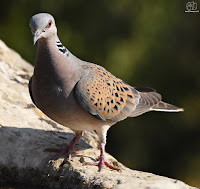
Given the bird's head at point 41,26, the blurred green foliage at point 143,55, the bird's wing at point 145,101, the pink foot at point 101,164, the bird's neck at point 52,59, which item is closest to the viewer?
the bird's head at point 41,26

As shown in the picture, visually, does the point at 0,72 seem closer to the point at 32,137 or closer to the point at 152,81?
the point at 32,137

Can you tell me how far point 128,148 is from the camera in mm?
7547

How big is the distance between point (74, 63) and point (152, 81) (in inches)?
131

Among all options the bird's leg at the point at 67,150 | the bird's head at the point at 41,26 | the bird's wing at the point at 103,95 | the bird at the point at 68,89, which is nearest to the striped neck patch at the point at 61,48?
the bird at the point at 68,89

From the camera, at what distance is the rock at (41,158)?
13.0 ft

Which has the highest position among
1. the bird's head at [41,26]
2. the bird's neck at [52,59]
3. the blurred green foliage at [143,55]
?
the bird's head at [41,26]

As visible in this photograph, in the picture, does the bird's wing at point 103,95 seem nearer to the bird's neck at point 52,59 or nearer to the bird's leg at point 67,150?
the bird's neck at point 52,59

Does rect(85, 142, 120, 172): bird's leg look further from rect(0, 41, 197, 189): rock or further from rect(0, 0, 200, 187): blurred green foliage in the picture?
rect(0, 0, 200, 187): blurred green foliage

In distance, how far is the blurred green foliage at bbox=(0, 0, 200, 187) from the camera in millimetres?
7301

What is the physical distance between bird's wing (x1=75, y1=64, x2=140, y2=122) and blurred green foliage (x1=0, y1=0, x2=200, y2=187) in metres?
2.39

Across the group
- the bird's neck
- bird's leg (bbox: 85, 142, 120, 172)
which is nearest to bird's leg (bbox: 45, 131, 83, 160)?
bird's leg (bbox: 85, 142, 120, 172)

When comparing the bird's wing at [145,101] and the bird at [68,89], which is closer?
the bird at [68,89]

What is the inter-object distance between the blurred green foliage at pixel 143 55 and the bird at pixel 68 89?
2637 mm

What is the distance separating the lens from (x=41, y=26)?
3.99 meters
